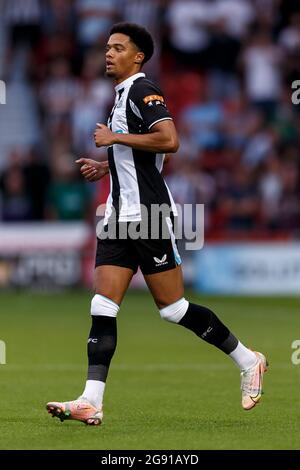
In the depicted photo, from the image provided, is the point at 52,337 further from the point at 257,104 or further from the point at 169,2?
the point at 169,2

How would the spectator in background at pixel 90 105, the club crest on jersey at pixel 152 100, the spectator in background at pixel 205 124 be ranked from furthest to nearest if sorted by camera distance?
the spectator in background at pixel 205 124, the spectator in background at pixel 90 105, the club crest on jersey at pixel 152 100

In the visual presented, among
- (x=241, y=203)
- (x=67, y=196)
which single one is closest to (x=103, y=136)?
(x=241, y=203)

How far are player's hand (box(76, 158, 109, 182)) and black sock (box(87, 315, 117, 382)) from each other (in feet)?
2.93

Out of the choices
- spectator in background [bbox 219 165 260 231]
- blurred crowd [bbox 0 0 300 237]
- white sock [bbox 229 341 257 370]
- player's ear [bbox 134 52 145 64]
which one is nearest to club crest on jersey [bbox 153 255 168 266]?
white sock [bbox 229 341 257 370]

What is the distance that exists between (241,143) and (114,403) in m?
12.6

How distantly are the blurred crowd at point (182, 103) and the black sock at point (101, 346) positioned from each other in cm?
1132

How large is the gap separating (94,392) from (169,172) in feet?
42.2

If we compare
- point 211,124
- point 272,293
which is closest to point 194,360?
point 272,293

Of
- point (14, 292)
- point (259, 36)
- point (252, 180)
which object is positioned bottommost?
point (14, 292)

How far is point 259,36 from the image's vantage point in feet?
71.1

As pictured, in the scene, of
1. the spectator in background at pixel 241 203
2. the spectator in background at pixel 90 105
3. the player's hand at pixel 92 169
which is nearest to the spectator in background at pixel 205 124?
the spectator in background at pixel 90 105

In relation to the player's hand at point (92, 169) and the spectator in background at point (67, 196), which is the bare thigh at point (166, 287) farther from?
the spectator in background at point (67, 196)

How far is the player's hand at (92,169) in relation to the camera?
7832 millimetres

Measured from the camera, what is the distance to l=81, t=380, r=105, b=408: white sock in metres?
7.53
